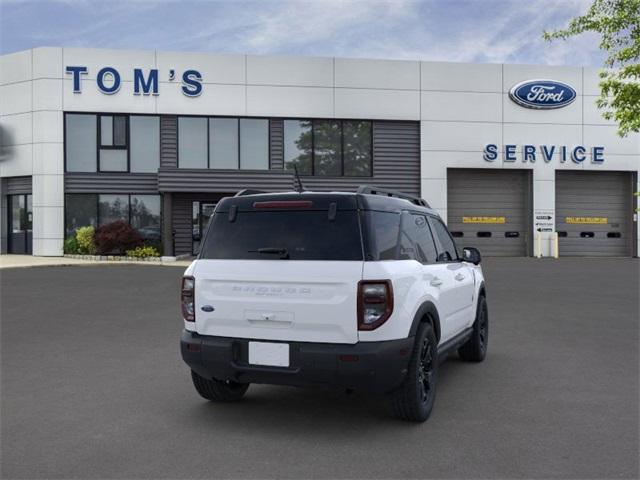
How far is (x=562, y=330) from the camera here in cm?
866

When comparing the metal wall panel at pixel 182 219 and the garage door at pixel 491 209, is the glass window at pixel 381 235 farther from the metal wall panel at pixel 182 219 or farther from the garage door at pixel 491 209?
the garage door at pixel 491 209

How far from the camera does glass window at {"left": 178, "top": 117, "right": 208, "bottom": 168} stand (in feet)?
82.2

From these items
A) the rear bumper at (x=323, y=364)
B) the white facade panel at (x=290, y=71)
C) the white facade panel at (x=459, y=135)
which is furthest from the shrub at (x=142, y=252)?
the rear bumper at (x=323, y=364)

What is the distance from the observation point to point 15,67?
24.9 m


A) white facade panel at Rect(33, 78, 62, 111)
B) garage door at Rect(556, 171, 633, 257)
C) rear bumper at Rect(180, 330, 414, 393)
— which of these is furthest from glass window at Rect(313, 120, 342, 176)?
rear bumper at Rect(180, 330, 414, 393)

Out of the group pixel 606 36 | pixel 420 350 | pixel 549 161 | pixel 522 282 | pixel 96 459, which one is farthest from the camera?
pixel 549 161

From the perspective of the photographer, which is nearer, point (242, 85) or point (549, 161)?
point (242, 85)

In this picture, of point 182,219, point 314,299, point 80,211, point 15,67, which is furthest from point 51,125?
point 314,299

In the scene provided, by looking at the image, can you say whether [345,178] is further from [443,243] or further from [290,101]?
[443,243]

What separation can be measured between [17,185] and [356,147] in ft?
47.4

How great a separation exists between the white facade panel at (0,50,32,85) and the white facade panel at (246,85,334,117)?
8.96m

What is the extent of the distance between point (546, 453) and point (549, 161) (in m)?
25.0

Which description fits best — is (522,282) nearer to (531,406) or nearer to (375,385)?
(531,406)

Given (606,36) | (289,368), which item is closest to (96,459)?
(289,368)
